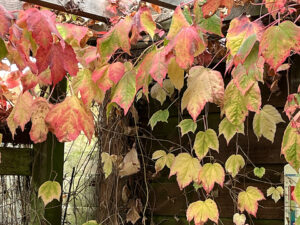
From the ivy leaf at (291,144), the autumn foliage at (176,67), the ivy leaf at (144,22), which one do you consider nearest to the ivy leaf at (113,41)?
the autumn foliage at (176,67)

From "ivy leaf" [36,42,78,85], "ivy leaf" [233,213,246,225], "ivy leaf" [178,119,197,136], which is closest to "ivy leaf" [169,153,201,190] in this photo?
"ivy leaf" [178,119,197,136]

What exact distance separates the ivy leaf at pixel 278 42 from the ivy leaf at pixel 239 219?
1.27 meters

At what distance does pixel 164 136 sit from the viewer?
271 cm

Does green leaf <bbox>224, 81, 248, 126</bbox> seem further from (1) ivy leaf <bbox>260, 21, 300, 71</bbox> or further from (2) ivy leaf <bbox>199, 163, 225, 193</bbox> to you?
(2) ivy leaf <bbox>199, 163, 225, 193</bbox>

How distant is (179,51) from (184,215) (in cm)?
151

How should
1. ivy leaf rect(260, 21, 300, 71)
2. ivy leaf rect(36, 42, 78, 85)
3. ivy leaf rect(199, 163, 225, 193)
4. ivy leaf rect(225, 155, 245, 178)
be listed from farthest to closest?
ivy leaf rect(225, 155, 245, 178)
ivy leaf rect(199, 163, 225, 193)
ivy leaf rect(36, 42, 78, 85)
ivy leaf rect(260, 21, 300, 71)

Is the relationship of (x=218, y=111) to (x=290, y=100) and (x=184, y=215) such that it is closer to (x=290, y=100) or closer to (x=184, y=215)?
(x=184, y=215)

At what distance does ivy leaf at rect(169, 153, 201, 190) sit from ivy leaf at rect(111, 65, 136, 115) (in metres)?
0.53

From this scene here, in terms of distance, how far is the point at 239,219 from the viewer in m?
2.19

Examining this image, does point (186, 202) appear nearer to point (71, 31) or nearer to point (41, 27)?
point (71, 31)

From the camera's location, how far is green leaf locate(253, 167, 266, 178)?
221 centimetres

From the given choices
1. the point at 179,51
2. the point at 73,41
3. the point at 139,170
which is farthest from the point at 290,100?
the point at 139,170

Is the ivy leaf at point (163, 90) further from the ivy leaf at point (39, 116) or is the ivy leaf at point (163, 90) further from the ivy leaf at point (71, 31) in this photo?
the ivy leaf at point (71, 31)

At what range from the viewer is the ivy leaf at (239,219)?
218cm
